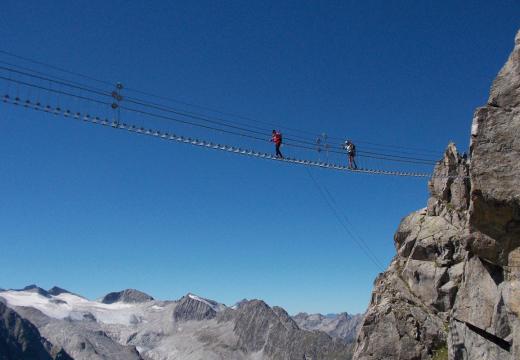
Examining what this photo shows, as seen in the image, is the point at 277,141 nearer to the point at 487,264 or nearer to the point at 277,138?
the point at 277,138

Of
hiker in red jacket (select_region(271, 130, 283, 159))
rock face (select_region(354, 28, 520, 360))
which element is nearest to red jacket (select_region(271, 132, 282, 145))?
hiker in red jacket (select_region(271, 130, 283, 159))

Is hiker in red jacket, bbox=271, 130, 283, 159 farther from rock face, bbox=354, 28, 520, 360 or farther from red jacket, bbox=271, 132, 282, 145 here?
rock face, bbox=354, 28, 520, 360

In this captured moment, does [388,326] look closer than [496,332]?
No

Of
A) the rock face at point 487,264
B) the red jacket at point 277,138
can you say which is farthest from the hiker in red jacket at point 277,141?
the rock face at point 487,264

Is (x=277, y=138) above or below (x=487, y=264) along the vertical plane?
above

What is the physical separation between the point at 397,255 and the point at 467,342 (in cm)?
3801

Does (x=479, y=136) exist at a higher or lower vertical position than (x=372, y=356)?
higher

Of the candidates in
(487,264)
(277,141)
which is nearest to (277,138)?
(277,141)

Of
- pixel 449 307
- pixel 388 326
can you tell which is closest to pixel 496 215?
pixel 449 307

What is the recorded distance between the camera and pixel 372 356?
74.6m

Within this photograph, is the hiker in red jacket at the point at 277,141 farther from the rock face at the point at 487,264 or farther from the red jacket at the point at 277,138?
the rock face at the point at 487,264

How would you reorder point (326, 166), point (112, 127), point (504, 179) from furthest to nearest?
point (326, 166)
point (504, 179)
point (112, 127)

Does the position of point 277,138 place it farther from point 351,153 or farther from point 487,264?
point 487,264

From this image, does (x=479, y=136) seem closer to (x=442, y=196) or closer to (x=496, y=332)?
(x=496, y=332)
